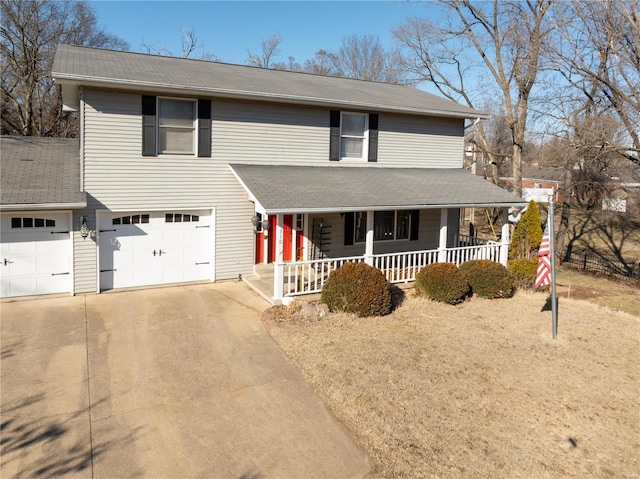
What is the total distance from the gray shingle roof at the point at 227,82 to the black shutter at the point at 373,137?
45cm

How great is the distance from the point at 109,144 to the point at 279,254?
495 cm

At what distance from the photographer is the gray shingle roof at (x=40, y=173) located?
34.9 ft

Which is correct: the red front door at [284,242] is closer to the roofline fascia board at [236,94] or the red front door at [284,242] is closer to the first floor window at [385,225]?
the first floor window at [385,225]

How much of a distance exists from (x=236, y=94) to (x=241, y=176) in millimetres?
2111

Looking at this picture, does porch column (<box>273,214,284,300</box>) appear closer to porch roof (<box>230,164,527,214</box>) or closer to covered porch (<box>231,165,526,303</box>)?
covered porch (<box>231,165,526,303</box>)

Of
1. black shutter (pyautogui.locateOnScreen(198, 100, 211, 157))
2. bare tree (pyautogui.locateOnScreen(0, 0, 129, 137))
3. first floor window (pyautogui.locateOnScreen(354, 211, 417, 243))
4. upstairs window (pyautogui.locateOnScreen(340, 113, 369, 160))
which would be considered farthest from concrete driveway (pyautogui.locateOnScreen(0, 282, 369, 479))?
bare tree (pyautogui.locateOnScreen(0, 0, 129, 137))

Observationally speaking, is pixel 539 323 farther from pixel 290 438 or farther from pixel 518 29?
pixel 518 29

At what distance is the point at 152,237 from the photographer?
12.5m

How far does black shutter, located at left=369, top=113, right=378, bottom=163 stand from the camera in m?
14.8

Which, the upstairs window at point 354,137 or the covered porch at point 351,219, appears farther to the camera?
the upstairs window at point 354,137

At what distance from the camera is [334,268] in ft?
41.4

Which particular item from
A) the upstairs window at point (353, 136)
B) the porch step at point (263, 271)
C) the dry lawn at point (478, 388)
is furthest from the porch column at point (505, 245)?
the porch step at point (263, 271)

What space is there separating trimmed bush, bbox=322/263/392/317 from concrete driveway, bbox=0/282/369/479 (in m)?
1.74

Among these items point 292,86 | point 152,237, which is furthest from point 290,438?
point 292,86
